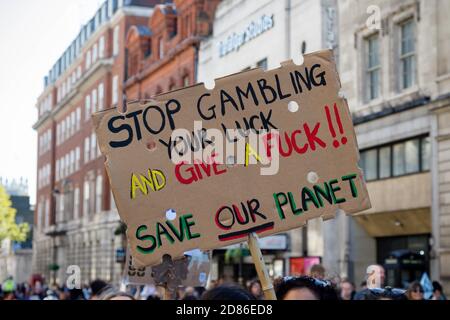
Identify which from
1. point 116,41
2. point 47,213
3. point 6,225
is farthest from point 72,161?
point 116,41

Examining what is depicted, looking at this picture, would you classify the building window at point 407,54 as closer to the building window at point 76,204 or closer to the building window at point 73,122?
the building window at point 76,204

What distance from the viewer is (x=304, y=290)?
12.0 feet

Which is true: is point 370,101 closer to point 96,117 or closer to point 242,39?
point 242,39

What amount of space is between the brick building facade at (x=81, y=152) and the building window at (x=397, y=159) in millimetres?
25685

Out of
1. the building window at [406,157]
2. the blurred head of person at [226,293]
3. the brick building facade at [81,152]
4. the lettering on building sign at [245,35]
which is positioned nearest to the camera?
the blurred head of person at [226,293]

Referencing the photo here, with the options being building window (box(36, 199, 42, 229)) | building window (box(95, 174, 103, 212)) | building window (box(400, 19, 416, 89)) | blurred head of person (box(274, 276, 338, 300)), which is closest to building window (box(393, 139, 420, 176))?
building window (box(400, 19, 416, 89))

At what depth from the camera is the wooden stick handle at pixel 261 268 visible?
3.85m

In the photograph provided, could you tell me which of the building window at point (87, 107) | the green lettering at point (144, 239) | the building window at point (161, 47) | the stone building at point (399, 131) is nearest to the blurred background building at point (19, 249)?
the building window at point (87, 107)

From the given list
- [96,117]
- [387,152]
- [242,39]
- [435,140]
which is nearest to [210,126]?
[96,117]

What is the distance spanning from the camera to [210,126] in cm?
472

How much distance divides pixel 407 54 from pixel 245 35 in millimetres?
11105

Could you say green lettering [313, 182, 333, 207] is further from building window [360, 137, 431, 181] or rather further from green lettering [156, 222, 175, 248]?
building window [360, 137, 431, 181]

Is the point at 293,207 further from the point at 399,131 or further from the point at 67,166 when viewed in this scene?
the point at 67,166

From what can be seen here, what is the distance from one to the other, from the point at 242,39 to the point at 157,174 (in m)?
30.6
